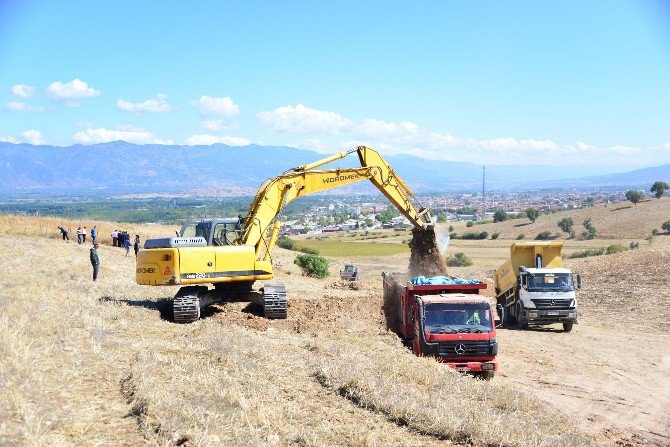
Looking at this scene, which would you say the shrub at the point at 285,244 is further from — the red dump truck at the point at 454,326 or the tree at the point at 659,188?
the tree at the point at 659,188

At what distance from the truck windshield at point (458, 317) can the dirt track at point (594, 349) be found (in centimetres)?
154

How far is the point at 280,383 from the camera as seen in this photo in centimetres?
1132

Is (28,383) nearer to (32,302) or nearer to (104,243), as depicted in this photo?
(32,302)

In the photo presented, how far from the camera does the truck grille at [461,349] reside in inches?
621

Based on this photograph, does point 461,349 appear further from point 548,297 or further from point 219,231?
point 548,297

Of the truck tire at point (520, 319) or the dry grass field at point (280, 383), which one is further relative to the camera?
the truck tire at point (520, 319)

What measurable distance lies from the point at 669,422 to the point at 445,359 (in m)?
4.84

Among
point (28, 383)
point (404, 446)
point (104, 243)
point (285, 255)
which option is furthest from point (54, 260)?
point (404, 446)

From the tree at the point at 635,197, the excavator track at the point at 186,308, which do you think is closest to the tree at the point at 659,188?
the tree at the point at 635,197

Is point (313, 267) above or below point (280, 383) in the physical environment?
below

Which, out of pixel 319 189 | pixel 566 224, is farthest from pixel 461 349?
pixel 566 224

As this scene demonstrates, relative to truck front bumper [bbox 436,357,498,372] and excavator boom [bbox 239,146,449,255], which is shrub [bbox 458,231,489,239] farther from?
truck front bumper [bbox 436,357,498,372]

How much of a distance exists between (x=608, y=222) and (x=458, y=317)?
79940mm

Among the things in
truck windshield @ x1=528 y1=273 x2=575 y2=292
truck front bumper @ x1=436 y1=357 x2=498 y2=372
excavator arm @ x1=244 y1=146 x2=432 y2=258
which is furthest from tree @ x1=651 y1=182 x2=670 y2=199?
truck front bumper @ x1=436 y1=357 x2=498 y2=372
